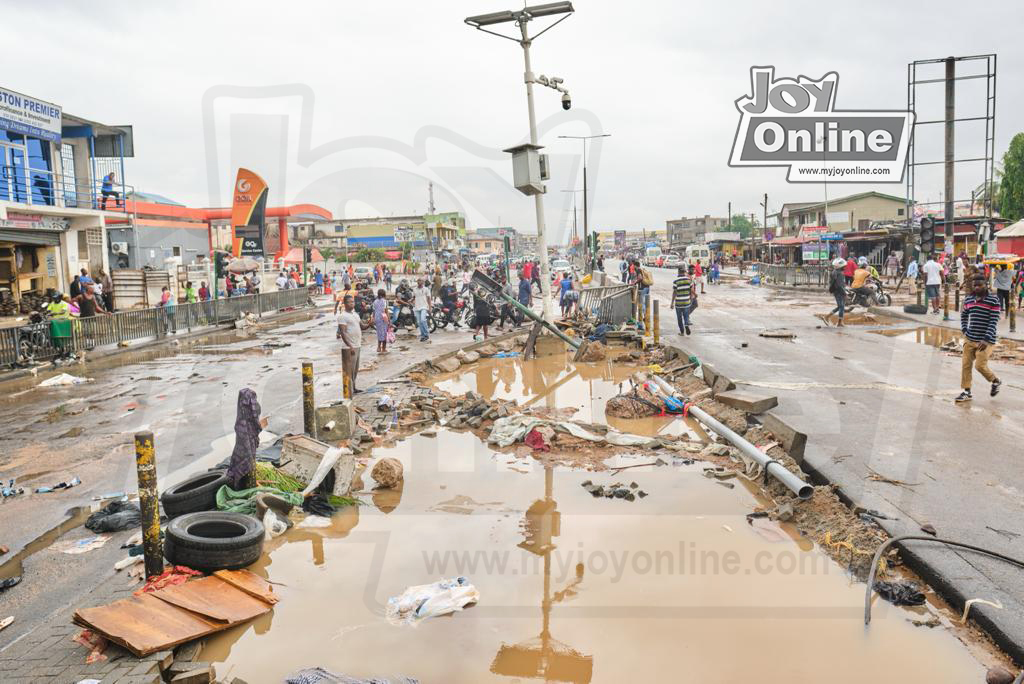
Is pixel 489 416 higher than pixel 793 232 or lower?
lower

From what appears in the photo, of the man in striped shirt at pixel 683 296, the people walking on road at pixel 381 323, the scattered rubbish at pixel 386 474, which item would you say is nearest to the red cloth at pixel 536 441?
the scattered rubbish at pixel 386 474

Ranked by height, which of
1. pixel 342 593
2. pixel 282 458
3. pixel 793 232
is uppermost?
pixel 793 232

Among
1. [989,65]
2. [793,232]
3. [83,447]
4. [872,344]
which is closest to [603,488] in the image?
[83,447]

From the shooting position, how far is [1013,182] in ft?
152

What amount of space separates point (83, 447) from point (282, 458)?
13.1 feet

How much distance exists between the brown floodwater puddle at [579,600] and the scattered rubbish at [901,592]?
0.29ft

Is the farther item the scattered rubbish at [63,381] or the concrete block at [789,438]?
the scattered rubbish at [63,381]

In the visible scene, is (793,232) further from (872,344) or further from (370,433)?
(370,433)

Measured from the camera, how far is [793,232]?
251 ft

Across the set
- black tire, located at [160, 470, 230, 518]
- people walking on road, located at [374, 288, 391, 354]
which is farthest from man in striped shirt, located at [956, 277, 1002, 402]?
people walking on road, located at [374, 288, 391, 354]

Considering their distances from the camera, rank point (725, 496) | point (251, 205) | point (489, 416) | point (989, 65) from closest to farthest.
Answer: point (725, 496) < point (489, 416) < point (989, 65) < point (251, 205)

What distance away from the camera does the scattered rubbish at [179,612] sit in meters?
4.29

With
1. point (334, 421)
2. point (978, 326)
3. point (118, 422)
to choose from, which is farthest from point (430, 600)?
point (978, 326)

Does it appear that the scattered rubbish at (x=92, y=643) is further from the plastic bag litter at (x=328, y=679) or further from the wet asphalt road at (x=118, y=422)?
the plastic bag litter at (x=328, y=679)
